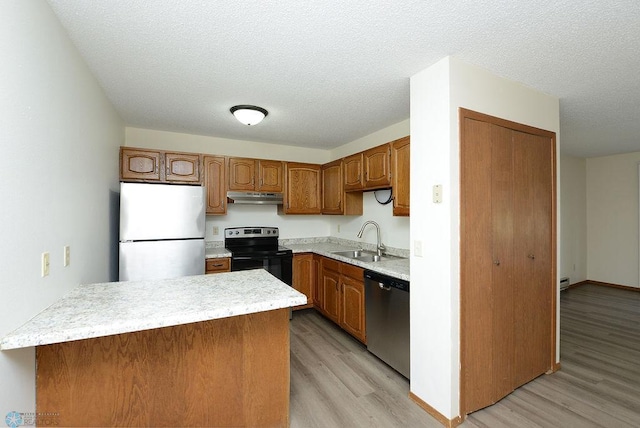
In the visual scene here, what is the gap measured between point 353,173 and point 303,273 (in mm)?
A: 1480

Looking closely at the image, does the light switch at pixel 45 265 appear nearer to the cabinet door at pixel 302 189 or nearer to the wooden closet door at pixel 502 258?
the wooden closet door at pixel 502 258

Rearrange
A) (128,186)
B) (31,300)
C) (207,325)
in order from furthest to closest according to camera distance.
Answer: (128,186)
(207,325)
(31,300)

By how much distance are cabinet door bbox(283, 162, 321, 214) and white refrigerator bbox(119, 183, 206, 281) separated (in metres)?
1.32

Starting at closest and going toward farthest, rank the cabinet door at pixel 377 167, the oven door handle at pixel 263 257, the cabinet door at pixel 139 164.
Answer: the cabinet door at pixel 377 167, the cabinet door at pixel 139 164, the oven door handle at pixel 263 257

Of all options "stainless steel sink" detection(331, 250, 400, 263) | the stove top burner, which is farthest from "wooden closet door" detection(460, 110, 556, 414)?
the stove top burner

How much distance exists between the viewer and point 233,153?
4.00 meters

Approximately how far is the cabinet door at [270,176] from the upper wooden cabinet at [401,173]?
174 cm

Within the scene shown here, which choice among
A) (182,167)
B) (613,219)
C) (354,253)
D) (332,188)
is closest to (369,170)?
(332,188)

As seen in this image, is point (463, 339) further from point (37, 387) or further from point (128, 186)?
point (128, 186)

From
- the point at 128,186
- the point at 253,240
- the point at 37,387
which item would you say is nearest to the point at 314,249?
the point at 253,240

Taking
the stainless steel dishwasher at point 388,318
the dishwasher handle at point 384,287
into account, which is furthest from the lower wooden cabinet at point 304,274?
the dishwasher handle at point 384,287

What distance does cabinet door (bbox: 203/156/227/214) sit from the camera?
3.51 meters

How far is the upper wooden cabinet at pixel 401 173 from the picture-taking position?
8.41ft

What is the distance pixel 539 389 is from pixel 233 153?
13.5 feet
